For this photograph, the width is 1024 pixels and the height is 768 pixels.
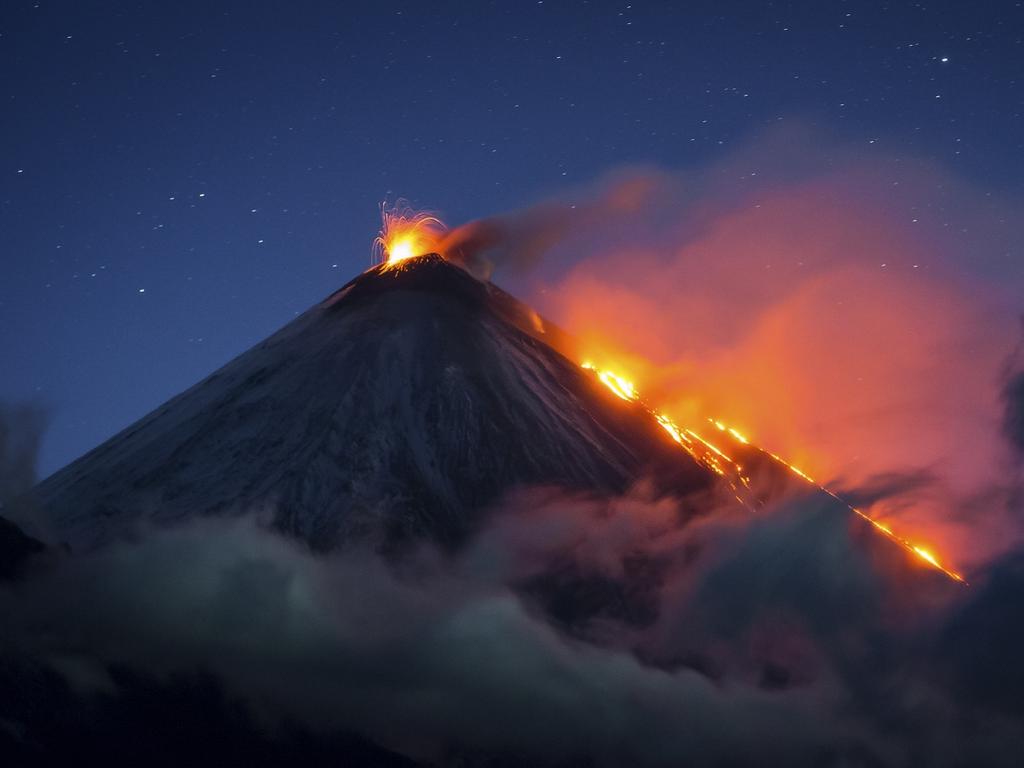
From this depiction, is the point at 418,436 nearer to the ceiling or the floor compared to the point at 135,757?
nearer to the ceiling

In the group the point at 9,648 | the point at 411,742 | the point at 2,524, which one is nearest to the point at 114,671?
the point at 9,648

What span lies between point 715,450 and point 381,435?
26.7 meters

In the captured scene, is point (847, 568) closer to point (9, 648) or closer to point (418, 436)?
point (418, 436)

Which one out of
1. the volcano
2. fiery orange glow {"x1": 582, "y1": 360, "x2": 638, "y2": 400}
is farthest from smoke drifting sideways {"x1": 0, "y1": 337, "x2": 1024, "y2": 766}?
fiery orange glow {"x1": 582, "y1": 360, "x2": 638, "y2": 400}

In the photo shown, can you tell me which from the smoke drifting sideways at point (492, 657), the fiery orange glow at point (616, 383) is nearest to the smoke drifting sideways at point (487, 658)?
the smoke drifting sideways at point (492, 657)

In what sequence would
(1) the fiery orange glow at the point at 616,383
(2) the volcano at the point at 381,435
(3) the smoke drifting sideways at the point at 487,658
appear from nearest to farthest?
1. (3) the smoke drifting sideways at the point at 487,658
2. (2) the volcano at the point at 381,435
3. (1) the fiery orange glow at the point at 616,383

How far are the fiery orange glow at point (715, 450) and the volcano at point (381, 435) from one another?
183 centimetres

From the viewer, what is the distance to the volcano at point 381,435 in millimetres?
47062

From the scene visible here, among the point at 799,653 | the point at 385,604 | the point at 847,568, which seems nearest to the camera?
the point at 385,604

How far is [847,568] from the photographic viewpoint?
6469cm

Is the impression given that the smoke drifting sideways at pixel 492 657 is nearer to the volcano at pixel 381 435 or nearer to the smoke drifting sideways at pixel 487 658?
the smoke drifting sideways at pixel 487 658

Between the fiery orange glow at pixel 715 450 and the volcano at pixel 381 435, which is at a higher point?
the fiery orange glow at pixel 715 450

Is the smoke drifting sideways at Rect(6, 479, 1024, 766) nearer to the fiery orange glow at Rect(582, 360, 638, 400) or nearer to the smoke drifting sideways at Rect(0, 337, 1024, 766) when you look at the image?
the smoke drifting sideways at Rect(0, 337, 1024, 766)

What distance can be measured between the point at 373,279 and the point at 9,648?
119 feet
